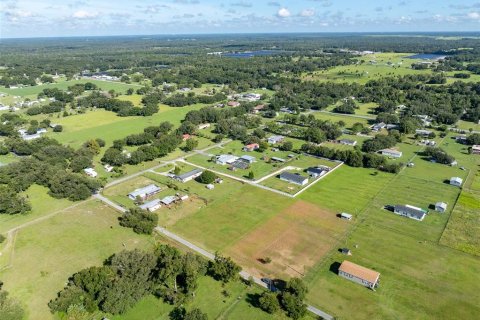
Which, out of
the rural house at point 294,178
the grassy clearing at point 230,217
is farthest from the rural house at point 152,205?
the rural house at point 294,178

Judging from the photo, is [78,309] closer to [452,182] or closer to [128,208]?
[128,208]

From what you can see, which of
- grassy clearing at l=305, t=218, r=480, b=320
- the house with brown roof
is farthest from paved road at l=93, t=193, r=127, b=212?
the house with brown roof

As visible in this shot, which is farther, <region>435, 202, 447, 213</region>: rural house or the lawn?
the lawn

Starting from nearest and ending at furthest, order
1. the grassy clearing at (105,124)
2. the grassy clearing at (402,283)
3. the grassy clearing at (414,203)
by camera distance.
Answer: the grassy clearing at (402,283), the grassy clearing at (414,203), the grassy clearing at (105,124)

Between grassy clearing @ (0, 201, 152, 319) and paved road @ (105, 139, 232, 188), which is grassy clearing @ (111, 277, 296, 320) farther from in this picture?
paved road @ (105, 139, 232, 188)

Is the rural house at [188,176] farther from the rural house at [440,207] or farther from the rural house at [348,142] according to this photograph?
the rural house at [440,207]

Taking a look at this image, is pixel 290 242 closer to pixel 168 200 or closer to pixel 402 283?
pixel 402 283

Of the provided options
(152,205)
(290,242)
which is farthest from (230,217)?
(152,205)
